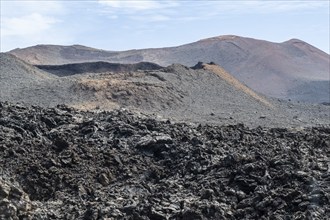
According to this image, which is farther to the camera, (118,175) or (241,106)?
(241,106)

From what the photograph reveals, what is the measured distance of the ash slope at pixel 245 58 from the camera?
220 feet

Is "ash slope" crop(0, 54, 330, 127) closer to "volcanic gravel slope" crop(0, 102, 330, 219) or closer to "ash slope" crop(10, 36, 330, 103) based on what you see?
"volcanic gravel slope" crop(0, 102, 330, 219)

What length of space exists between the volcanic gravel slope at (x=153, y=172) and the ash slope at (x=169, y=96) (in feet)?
30.9

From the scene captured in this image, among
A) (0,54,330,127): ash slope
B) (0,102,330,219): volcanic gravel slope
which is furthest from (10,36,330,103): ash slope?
(0,102,330,219): volcanic gravel slope

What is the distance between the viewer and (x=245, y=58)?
75438 millimetres

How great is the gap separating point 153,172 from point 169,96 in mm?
17200

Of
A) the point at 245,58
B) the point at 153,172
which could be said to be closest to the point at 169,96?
the point at 153,172

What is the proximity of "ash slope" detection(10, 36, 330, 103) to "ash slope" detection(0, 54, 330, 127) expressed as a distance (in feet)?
92.1

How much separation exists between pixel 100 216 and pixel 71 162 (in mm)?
3724

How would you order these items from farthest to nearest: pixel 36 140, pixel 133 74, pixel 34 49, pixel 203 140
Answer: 1. pixel 34 49
2. pixel 133 74
3. pixel 203 140
4. pixel 36 140

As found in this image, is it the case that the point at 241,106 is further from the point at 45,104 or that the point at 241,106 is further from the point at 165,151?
the point at 165,151

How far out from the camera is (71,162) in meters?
14.5

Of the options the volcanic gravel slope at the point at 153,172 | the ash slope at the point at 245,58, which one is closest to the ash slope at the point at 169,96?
the volcanic gravel slope at the point at 153,172

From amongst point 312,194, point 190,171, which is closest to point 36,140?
point 190,171
